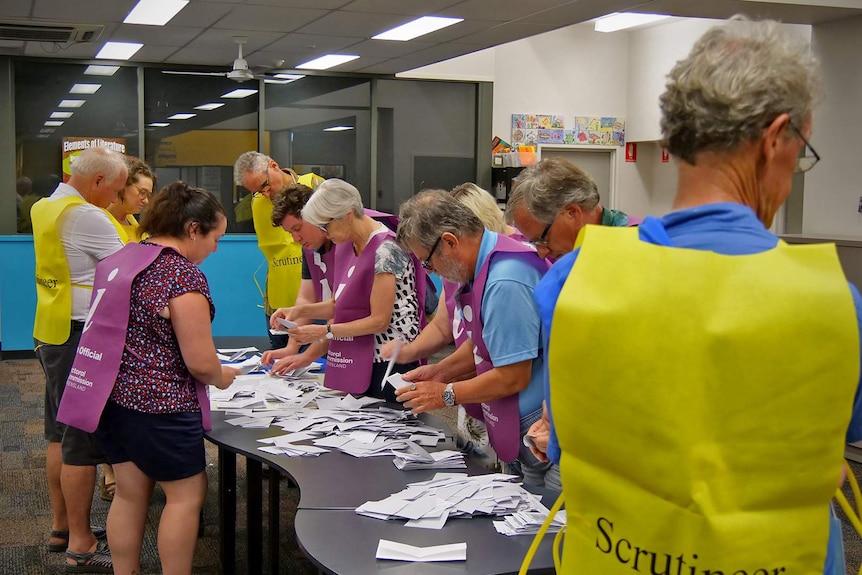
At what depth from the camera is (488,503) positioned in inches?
82.5

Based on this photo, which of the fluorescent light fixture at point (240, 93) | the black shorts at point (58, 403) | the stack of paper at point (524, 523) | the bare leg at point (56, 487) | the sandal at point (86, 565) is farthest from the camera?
the fluorescent light fixture at point (240, 93)

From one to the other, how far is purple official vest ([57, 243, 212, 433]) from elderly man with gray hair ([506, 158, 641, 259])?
43.6 inches

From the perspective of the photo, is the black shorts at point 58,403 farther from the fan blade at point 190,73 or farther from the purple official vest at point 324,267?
the fan blade at point 190,73

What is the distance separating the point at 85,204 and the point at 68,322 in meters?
0.48

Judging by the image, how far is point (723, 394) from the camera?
994mm

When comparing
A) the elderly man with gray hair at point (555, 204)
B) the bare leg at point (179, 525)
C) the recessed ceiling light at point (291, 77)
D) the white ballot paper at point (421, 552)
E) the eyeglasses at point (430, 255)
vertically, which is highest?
the recessed ceiling light at point (291, 77)

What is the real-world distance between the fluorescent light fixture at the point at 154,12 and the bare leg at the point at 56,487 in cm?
333

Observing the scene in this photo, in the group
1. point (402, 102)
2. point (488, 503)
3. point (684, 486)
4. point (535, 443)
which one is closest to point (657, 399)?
point (684, 486)

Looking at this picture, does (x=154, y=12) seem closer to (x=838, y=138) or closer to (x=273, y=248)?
(x=273, y=248)

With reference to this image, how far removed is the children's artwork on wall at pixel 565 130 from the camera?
9.89 metres

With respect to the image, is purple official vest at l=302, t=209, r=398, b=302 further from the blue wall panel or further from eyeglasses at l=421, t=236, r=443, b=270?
the blue wall panel

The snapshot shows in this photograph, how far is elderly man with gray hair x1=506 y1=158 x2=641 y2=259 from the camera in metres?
2.52

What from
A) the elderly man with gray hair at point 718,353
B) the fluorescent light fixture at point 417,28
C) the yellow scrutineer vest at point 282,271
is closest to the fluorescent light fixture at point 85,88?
the fluorescent light fixture at point 417,28

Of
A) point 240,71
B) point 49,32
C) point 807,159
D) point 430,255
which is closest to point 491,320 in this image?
point 430,255
